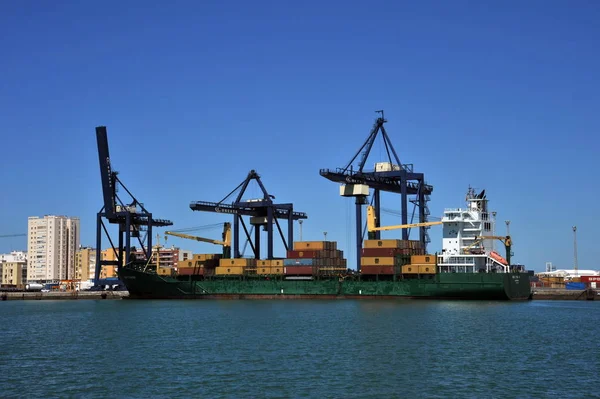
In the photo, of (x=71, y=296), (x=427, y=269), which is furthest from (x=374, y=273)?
(x=71, y=296)

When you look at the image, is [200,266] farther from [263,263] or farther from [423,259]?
[423,259]

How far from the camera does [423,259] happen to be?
71688 mm

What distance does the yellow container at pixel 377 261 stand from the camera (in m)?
73.0

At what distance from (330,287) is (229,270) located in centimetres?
1261

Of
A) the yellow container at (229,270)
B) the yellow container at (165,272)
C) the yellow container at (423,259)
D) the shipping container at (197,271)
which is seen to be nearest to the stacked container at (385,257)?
the yellow container at (423,259)

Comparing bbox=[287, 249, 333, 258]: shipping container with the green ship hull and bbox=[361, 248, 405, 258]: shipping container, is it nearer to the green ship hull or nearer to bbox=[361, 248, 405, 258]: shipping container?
the green ship hull

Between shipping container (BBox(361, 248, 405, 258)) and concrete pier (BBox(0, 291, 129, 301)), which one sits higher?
shipping container (BBox(361, 248, 405, 258))

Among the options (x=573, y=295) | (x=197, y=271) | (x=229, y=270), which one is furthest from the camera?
(x=197, y=271)

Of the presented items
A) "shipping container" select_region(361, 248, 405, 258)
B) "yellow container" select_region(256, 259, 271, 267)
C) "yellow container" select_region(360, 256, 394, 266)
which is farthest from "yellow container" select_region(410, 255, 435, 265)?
"yellow container" select_region(256, 259, 271, 267)

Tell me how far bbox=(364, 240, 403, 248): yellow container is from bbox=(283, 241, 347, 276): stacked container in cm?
579

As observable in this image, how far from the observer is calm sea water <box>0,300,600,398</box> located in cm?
2609

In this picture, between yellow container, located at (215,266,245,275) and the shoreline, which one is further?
yellow container, located at (215,266,245,275)

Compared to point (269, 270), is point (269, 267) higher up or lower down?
higher up

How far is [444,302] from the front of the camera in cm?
6769
